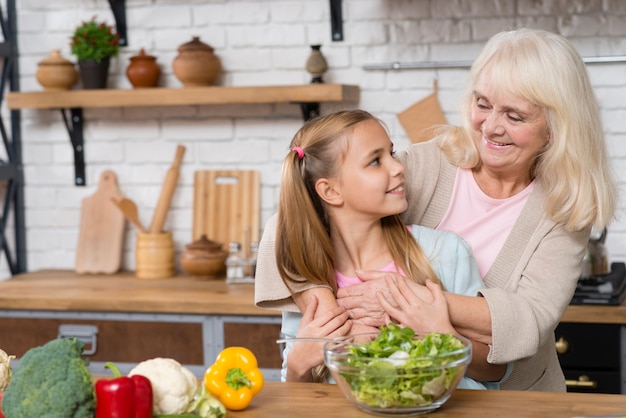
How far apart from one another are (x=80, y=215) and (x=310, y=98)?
45.8 inches

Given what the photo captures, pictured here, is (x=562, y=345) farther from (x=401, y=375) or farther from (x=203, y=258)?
(x=401, y=375)

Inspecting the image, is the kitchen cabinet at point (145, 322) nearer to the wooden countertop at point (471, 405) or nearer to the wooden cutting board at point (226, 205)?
the wooden cutting board at point (226, 205)

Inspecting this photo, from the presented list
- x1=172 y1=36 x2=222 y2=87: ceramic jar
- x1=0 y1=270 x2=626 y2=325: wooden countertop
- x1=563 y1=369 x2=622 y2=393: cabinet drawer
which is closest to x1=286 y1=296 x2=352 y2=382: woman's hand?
x1=0 y1=270 x2=626 y2=325: wooden countertop

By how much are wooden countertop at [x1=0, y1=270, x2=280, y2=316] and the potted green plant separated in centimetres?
80

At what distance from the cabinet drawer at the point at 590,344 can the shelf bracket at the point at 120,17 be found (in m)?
2.05

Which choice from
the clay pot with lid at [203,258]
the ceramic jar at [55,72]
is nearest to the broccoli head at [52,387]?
the clay pot with lid at [203,258]

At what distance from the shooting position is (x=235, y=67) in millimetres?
3793

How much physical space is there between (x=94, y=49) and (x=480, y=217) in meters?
2.02

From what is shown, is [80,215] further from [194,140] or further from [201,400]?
[201,400]

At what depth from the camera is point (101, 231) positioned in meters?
3.92

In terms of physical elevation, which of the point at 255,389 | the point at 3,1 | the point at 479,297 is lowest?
the point at 255,389

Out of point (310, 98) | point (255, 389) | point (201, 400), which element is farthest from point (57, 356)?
point (310, 98)

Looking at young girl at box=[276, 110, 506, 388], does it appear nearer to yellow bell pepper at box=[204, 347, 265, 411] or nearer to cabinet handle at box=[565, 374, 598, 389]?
yellow bell pepper at box=[204, 347, 265, 411]

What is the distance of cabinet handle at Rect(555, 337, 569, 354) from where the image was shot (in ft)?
9.96
